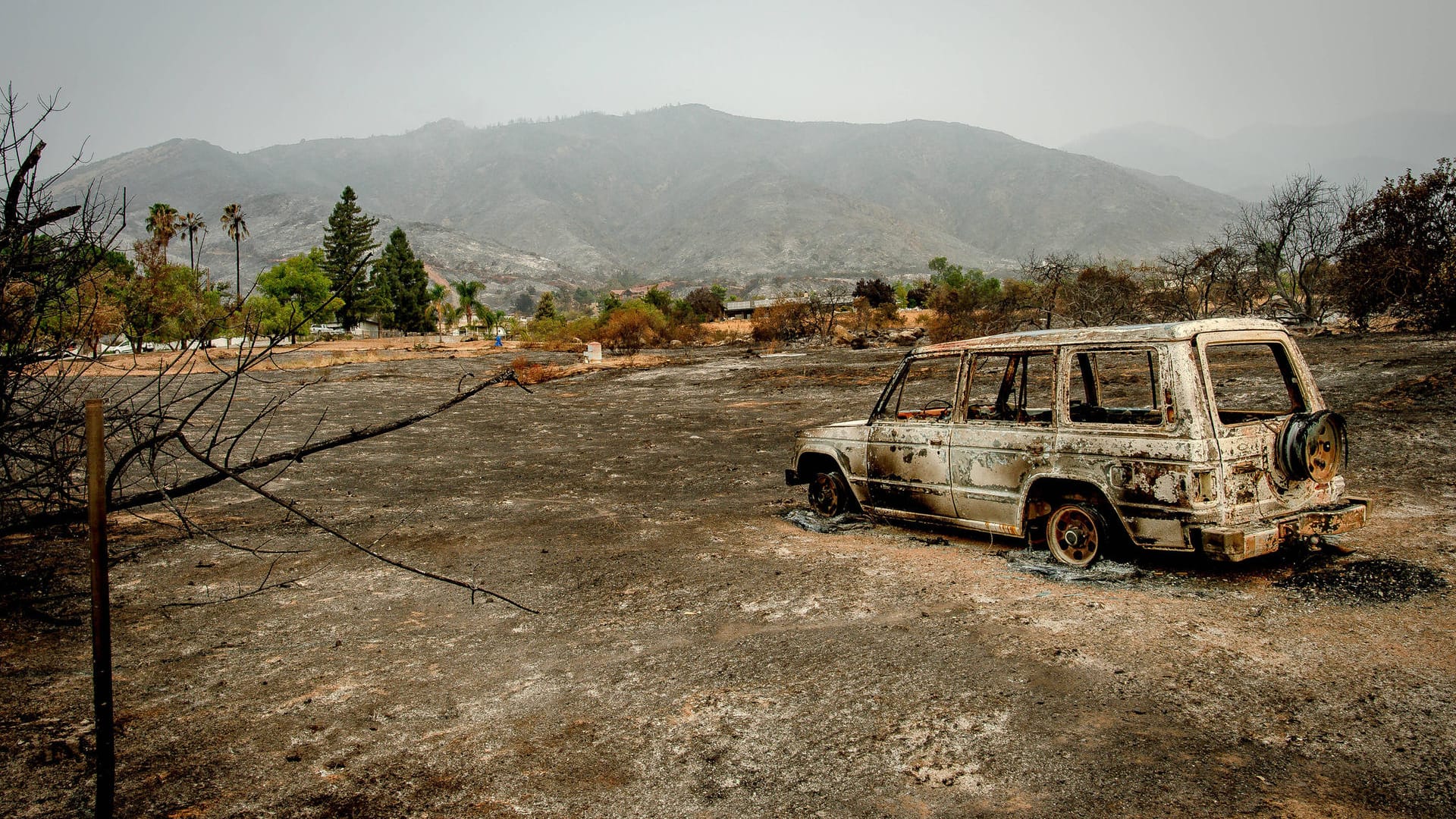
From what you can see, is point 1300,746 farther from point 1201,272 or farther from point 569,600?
point 1201,272

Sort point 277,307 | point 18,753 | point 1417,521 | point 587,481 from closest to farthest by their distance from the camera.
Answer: point 18,753 → point 1417,521 → point 587,481 → point 277,307

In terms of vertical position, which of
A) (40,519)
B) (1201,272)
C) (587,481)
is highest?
(1201,272)

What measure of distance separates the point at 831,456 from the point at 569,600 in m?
3.16

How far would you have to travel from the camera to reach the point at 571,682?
16.2 ft

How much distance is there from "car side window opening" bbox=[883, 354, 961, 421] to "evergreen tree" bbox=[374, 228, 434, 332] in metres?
80.2

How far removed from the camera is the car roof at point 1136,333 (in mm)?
6008

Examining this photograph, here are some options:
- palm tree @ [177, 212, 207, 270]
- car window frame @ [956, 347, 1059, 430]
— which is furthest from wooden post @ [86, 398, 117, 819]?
car window frame @ [956, 347, 1059, 430]

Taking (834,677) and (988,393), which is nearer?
(834,677)

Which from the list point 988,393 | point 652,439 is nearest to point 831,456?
point 652,439

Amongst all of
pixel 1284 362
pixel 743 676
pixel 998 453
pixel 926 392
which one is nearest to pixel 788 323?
pixel 926 392

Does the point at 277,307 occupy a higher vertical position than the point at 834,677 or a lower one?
higher

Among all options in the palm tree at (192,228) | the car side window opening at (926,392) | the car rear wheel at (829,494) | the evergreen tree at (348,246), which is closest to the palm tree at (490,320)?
the evergreen tree at (348,246)

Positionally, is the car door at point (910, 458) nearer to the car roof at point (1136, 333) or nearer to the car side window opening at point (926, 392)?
the car side window opening at point (926, 392)

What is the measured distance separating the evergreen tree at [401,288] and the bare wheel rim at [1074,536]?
9752cm
